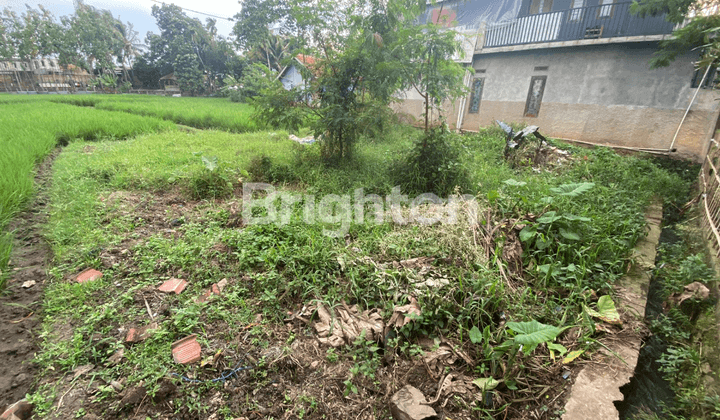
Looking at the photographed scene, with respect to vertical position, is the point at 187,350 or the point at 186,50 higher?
the point at 186,50

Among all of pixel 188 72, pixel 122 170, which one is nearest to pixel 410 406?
pixel 122 170

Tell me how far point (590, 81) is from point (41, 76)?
3984 centimetres

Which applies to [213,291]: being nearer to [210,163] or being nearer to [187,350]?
[187,350]

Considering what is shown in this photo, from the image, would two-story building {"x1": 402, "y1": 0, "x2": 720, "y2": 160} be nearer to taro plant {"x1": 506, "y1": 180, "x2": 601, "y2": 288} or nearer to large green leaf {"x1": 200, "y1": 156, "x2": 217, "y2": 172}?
taro plant {"x1": 506, "y1": 180, "x2": 601, "y2": 288}

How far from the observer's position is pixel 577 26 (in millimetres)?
8336

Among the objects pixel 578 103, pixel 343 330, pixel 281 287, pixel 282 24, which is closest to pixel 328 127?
pixel 281 287

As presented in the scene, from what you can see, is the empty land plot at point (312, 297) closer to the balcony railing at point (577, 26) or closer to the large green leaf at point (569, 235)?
the large green leaf at point (569, 235)

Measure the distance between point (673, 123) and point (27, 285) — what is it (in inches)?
426

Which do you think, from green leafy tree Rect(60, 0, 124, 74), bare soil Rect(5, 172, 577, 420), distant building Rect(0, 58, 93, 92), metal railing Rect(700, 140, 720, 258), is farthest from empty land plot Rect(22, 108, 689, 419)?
distant building Rect(0, 58, 93, 92)

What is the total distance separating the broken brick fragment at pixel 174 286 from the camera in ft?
7.41

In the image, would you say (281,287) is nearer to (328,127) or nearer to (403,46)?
(328,127)

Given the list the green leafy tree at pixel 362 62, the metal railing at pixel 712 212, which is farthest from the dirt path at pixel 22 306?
the metal railing at pixel 712 212

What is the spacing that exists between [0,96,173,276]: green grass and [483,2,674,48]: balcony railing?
32.7ft

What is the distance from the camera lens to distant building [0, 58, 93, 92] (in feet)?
83.6
